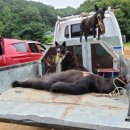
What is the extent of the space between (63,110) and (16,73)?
1.82 m

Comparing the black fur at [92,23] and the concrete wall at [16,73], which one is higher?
the black fur at [92,23]

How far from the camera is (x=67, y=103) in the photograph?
9.68 ft

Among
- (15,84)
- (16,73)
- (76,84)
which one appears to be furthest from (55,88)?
(16,73)

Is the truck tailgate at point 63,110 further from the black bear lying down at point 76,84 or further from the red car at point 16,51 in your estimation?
the red car at point 16,51

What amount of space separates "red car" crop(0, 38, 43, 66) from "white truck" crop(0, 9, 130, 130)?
2042mm

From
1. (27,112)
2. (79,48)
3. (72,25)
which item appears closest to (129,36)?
(72,25)

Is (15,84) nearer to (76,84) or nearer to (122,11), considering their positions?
(76,84)

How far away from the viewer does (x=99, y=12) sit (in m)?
6.65

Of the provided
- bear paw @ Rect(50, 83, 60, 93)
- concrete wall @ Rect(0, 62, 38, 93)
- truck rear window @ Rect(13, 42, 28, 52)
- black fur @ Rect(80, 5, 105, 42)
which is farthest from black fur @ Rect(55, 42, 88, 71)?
truck rear window @ Rect(13, 42, 28, 52)

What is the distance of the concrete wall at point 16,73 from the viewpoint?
3.88 m

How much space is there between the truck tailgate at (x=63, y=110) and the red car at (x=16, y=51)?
3.43 metres

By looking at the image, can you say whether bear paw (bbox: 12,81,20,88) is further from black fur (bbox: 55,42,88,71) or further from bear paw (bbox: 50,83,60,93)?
black fur (bbox: 55,42,88,71)

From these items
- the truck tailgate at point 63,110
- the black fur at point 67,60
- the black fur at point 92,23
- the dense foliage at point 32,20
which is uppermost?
the dense foliage at point 32,20

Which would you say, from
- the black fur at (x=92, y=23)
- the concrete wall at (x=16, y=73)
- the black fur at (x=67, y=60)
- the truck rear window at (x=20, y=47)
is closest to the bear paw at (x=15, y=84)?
the concrete wall at (x=16, y=73)
